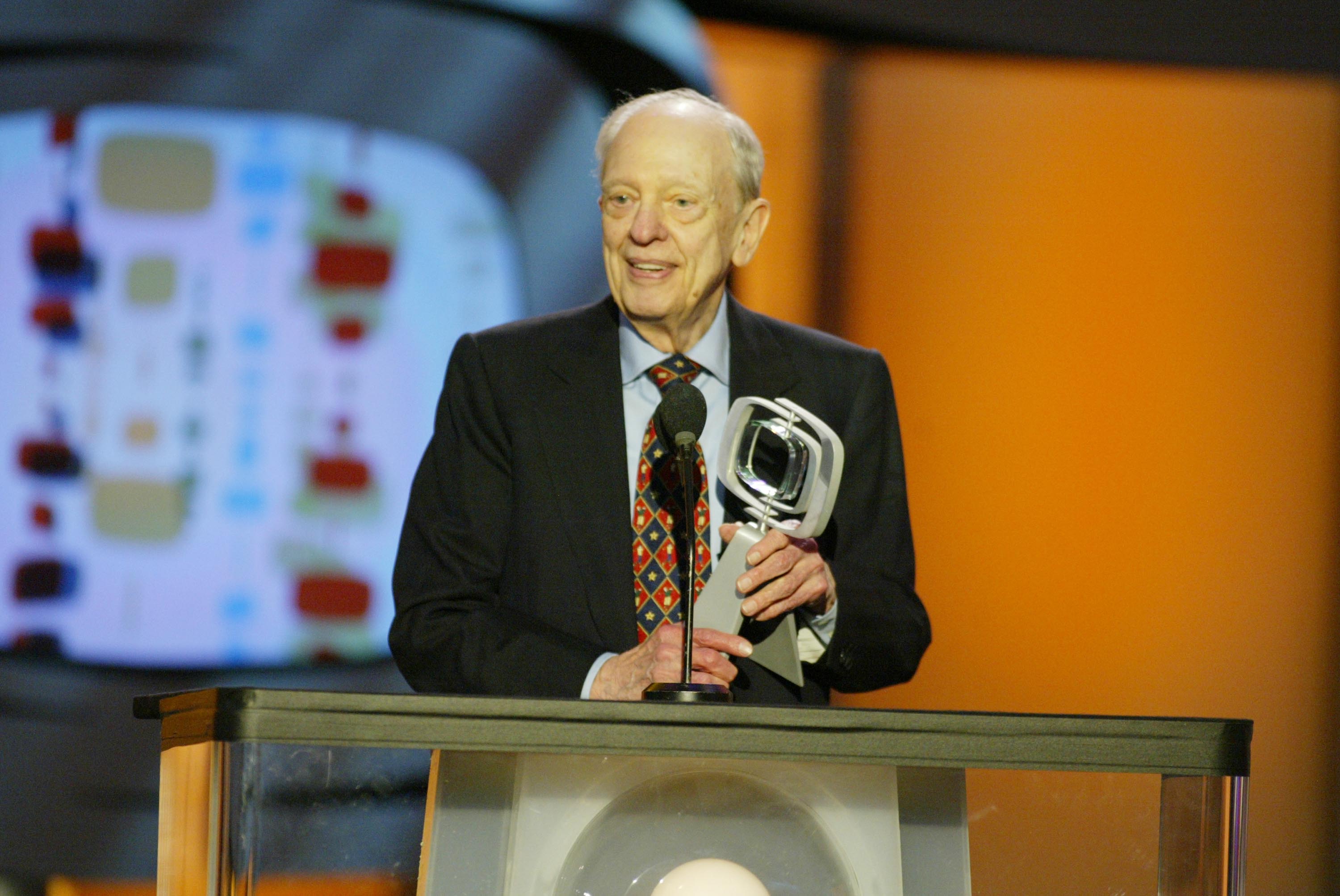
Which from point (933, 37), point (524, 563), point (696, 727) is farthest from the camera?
point (933, 37)

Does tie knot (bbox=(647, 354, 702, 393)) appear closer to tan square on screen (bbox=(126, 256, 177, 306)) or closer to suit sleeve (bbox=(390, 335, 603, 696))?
suit sleeve (bbox=(390, 335, 603, 696))

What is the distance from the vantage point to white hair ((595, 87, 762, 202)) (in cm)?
189

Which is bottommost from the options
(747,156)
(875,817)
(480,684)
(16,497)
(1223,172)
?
(875,817)

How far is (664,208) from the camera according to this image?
6.07 ft

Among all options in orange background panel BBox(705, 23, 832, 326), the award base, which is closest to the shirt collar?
the award base

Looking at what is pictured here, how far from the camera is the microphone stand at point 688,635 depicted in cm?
128

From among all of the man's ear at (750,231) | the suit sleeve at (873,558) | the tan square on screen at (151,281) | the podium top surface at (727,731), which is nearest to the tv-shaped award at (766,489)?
the suit sleeve at (873,558)

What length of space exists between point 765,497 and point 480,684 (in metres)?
0.40

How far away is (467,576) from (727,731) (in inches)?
27.9

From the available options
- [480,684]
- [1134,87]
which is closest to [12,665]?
[480,684]

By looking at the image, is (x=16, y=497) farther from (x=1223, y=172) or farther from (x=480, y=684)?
(x=1223, y=172)

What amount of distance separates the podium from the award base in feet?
0.23

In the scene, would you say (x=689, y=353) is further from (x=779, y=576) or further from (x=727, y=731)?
(x=727, y=731)

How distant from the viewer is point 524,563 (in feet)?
6.02
